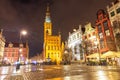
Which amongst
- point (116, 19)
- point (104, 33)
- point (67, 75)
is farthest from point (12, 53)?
point (67, 75)

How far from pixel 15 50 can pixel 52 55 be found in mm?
31831

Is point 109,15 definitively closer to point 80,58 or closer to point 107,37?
point 107,37

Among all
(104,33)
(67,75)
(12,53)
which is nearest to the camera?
(67,75)

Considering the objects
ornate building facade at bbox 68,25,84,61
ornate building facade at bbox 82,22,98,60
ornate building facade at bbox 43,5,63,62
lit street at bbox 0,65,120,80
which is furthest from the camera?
ornate building facade at bbox 43,5,63,62

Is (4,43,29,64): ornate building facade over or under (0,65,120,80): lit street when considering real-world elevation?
over

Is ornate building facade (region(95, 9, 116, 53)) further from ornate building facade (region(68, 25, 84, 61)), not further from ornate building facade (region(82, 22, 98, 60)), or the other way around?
ornate building facade (region(68, 25, 84, 61))

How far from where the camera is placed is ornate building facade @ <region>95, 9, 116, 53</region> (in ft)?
135

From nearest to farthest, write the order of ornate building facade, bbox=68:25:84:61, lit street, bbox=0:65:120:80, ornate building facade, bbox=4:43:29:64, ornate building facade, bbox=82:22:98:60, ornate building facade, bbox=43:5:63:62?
lit street, bbox=0:65:120:80
ornate building facade, bbox=82:22:98:60
ornate building facade, bbox=68:25:84:61
ornate building facade, bbox=4:43:29:64
ornate building facade, bbox=43:5:63:62

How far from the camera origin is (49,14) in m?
139

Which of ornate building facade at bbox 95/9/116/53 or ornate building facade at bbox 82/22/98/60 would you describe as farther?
ornate building facade at bbox 82/22/98/60

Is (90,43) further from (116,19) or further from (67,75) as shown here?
(67,75)

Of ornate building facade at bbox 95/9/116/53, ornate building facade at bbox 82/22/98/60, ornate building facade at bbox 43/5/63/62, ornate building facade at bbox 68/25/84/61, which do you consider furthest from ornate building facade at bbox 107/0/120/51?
ornate building facade at bbox 43/5/63/62

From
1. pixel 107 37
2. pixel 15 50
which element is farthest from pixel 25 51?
pixel 107 37

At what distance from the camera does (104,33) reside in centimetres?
4422
